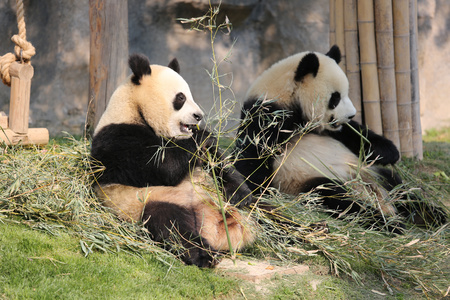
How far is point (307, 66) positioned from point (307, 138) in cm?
63

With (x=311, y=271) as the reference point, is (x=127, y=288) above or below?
above

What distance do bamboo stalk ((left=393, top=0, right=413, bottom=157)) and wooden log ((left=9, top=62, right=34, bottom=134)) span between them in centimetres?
373

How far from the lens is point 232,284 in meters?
3.01

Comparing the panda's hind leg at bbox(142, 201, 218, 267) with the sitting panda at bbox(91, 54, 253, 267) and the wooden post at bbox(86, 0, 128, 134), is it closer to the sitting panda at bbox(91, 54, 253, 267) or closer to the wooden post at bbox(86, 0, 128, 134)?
the sitting panda at bbox(91, 54, 253, 267)

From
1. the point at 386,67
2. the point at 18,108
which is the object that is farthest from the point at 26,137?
the point at 386,67

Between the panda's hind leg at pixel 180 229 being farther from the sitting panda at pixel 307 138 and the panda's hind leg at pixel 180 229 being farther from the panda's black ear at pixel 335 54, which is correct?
the panda's black ear at pixel 335 54

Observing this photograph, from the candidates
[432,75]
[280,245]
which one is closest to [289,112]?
[280,245]

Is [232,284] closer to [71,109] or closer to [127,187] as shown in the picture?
[127,187]

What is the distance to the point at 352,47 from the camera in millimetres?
5617

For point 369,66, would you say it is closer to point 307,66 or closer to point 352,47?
point 352,47

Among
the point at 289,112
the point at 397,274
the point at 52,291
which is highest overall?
the point at 289,112

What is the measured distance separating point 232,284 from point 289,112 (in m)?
1.82

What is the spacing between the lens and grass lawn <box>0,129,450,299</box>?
112 inches

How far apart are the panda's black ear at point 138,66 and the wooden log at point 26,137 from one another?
1477mm
